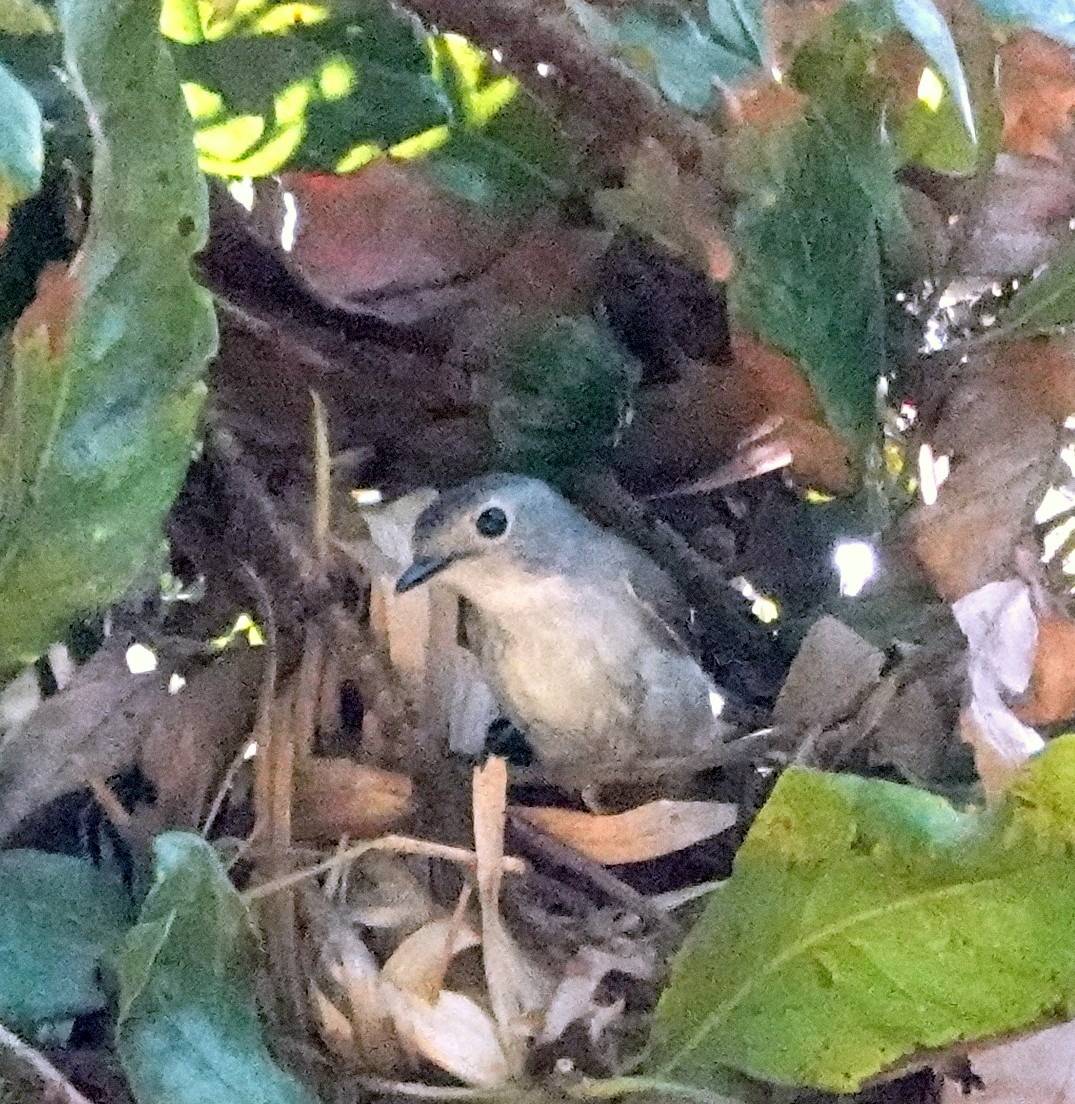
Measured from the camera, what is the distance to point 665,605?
1.15 m

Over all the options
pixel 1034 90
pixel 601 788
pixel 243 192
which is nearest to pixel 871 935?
pixel 601 788

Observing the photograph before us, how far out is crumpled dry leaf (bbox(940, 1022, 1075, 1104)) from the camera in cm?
78

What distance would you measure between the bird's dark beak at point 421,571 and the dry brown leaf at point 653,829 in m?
Answer: 0.21

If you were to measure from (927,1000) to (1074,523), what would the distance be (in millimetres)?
438

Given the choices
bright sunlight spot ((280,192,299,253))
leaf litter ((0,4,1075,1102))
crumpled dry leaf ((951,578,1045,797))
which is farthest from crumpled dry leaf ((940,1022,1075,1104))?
bright sunlight spot ((280,192,299,253))

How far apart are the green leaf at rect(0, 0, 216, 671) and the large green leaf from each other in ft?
0.75

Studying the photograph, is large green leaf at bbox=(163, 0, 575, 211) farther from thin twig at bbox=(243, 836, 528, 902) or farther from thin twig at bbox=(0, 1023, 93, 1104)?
thin twig at bbox=(0, 1023, 93, 1104)

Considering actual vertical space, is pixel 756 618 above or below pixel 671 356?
below

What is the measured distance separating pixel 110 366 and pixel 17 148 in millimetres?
143

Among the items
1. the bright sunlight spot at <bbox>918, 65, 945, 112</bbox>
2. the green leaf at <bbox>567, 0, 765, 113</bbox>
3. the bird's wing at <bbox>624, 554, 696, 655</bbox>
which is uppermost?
the green leaf at <bbox>567, 0, 765, 113</bbox>

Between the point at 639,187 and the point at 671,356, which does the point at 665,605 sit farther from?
the point at 639,187

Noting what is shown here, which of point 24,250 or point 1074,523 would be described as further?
point 1074,523

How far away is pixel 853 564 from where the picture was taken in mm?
1012

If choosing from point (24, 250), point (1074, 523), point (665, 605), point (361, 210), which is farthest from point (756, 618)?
point (24, 250)
